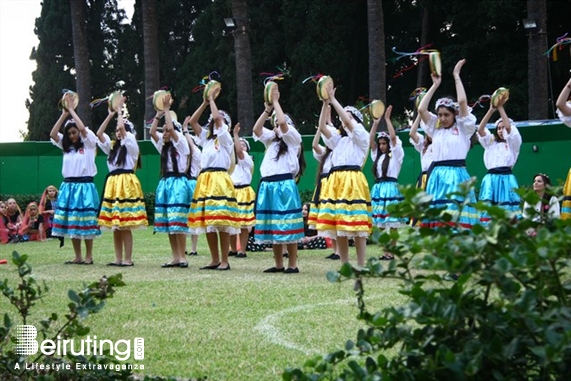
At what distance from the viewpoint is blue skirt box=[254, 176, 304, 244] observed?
957 centimetres

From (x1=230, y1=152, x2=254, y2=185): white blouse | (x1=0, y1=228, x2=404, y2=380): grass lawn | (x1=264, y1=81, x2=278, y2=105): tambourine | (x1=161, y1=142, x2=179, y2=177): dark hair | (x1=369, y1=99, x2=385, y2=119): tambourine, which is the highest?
(x1=264, y1=81, x2=278, y2=105): tambourine

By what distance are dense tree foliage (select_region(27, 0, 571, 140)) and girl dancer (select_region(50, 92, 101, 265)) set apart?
9983 mm

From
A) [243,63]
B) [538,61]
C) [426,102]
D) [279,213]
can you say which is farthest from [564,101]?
[243,63]

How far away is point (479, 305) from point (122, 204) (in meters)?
8.17

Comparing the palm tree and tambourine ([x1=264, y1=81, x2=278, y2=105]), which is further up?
the palm tree

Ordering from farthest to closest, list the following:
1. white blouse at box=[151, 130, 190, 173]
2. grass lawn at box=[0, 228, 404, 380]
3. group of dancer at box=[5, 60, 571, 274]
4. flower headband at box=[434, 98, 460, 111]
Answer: white blouse at box=[151, 130, 190, 173] < group of dancer at box=[5, 60, 571, 274] < flower headband at box=[434, 98, 460, 111] < grass lawn at box=[0, 228, 404, 380]

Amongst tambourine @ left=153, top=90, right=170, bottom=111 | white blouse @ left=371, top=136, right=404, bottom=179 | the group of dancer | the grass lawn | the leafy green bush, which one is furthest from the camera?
white blouse @ left=371, top=136, right=404, bottom=179

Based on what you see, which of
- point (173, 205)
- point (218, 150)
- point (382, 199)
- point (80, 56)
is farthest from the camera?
point (80, 56)

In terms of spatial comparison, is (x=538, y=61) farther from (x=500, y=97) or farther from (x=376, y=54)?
(x=500, y=97)

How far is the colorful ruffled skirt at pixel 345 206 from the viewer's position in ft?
29.7

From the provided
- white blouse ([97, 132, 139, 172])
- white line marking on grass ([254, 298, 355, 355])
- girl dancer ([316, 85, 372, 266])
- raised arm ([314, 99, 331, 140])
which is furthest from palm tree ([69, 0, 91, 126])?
white line marking on grass ([254, 298, 355, 355])

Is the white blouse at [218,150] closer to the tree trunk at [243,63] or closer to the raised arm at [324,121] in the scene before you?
the raised arm at [324,121]

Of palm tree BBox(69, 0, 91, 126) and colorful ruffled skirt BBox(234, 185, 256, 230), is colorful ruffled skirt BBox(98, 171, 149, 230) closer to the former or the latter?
colorful ruffled skirt BBox(234, 185, 256, 230)

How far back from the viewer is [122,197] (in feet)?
35.3
